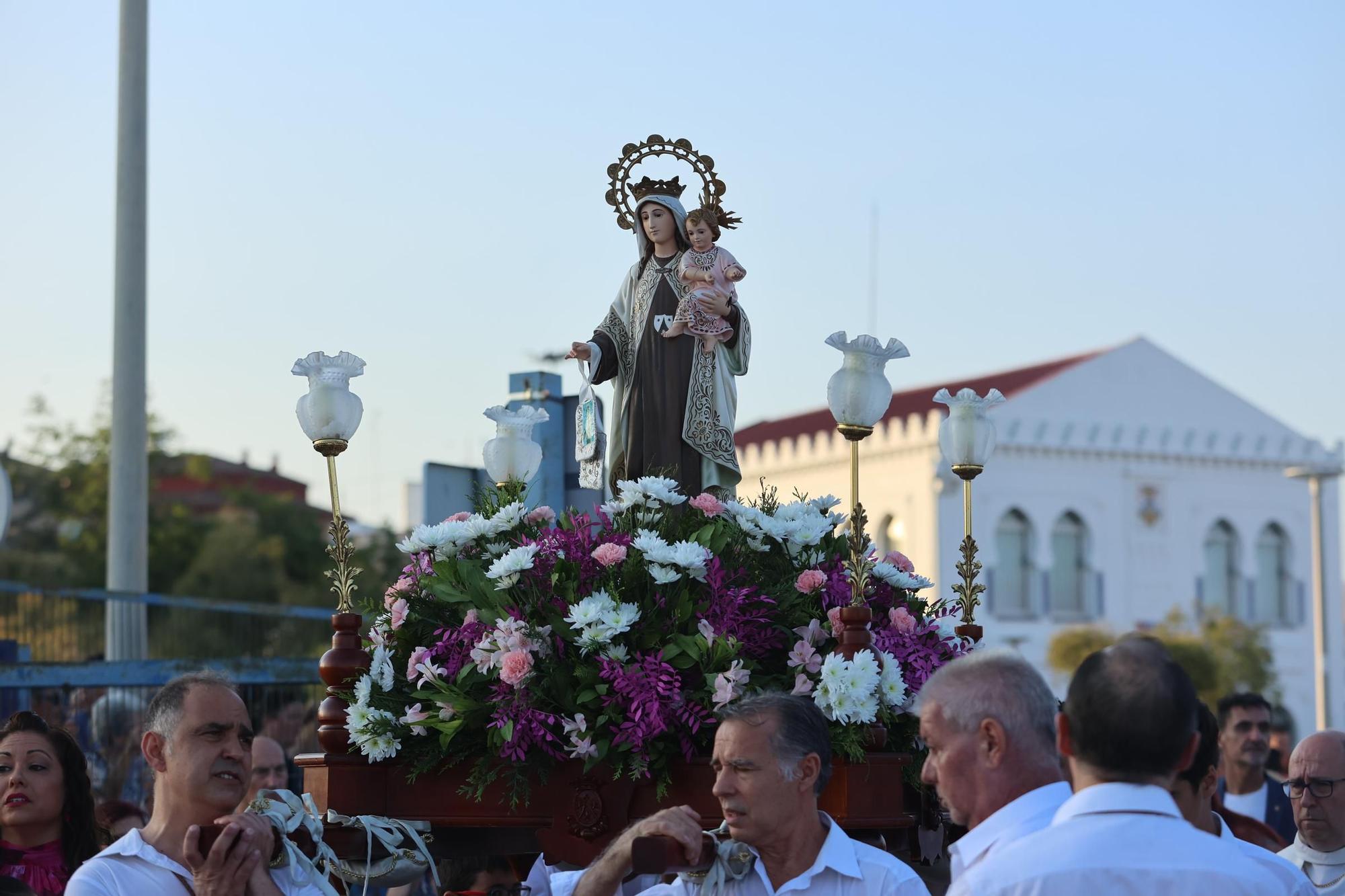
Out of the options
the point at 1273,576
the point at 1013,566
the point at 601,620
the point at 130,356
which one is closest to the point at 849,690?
the point at 601,620

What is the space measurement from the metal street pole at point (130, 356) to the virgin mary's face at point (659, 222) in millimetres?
6071

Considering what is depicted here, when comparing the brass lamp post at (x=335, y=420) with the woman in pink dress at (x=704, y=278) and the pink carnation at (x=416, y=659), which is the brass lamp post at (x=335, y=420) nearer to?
the pink carnation at (x=416, y=659)

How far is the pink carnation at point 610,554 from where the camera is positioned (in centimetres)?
568

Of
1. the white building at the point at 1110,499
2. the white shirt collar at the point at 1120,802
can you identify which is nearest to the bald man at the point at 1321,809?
the white shirt collar at the point at 1120,802

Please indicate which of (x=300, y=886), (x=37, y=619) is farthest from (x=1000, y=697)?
(x=37, y=619)

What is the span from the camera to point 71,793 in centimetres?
550

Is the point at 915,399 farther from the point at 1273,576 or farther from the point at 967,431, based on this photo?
the point at 967,431

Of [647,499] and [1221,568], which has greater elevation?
[1221,568]

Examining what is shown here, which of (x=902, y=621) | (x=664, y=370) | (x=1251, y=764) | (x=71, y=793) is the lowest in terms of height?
(x=1251, y=764)

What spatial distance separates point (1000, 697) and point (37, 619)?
40.9ft

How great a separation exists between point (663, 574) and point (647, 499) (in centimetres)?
49

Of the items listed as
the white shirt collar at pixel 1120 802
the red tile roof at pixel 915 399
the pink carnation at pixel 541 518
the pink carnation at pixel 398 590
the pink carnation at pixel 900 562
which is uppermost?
the red tile roof at pixel 915 399

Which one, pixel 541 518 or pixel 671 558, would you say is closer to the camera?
pixel 671 558

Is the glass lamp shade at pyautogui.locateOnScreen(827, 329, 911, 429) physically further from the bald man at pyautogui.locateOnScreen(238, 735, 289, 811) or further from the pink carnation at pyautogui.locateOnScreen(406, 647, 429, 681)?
the bald man at pyautogui.locateOnScreen(238, 735, 289, 811)
